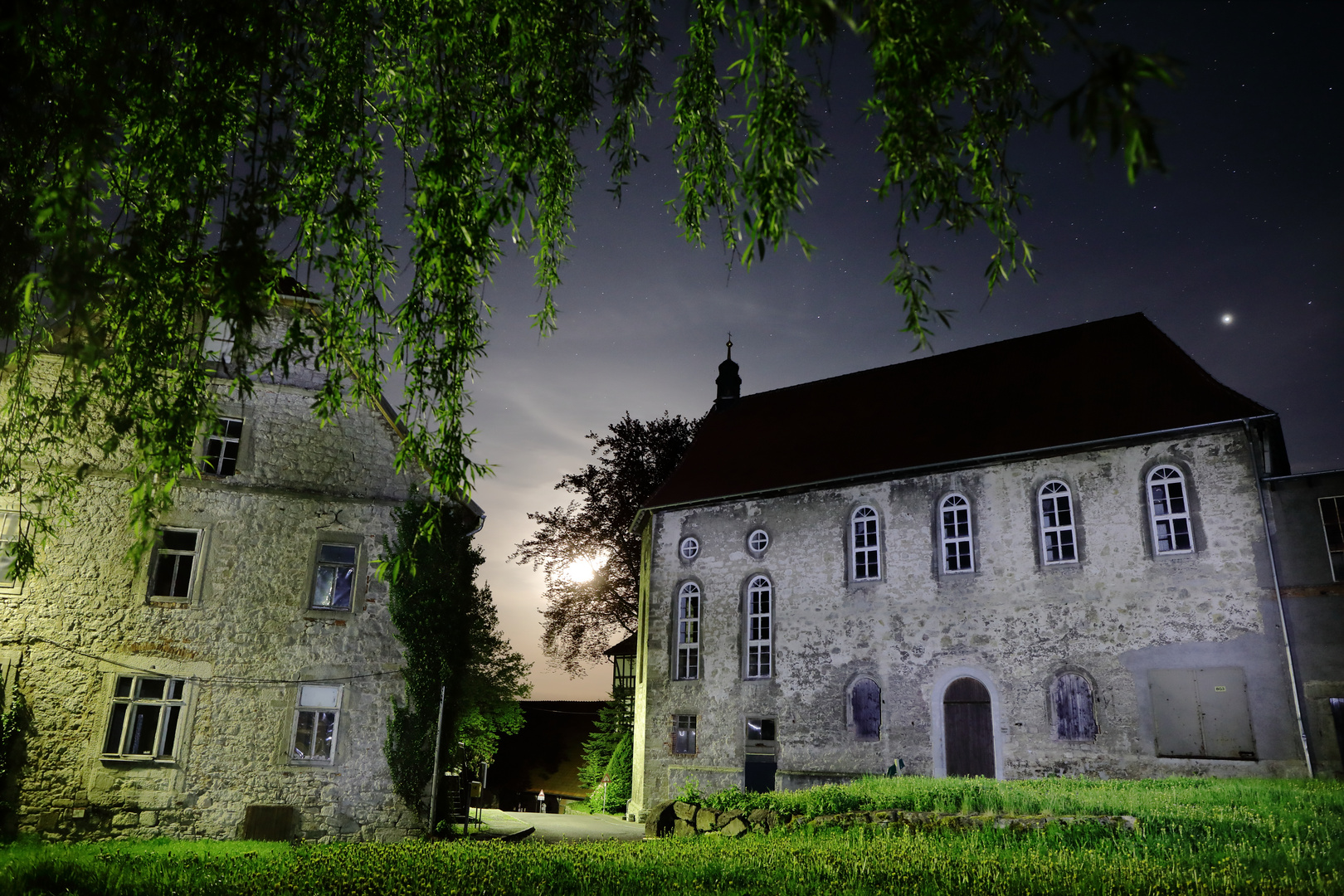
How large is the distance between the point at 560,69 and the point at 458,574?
13.8 meters

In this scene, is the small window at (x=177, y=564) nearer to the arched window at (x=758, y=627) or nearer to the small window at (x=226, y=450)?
the small window at (x=226, y=450)

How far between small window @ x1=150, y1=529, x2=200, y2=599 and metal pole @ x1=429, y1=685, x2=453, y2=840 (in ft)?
16.7

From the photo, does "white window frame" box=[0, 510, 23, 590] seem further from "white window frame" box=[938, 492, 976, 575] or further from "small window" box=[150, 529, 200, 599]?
"white window frame" box=[938, 492, 976, 575]

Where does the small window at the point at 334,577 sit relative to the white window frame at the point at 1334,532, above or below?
below

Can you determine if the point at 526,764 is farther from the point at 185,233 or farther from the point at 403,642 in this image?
the point at 185,233

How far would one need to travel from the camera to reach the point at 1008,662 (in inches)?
711

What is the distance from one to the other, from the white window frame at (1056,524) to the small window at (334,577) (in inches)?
579

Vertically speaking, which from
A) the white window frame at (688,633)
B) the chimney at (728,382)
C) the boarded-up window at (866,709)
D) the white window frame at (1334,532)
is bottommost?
the boarded-up window at (866,709)

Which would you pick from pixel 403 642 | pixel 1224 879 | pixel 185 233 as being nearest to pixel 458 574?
pixel 403 642

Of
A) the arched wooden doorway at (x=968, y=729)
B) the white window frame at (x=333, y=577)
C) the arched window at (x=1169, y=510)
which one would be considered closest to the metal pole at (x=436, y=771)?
the white window frame at (x=333, y=577)

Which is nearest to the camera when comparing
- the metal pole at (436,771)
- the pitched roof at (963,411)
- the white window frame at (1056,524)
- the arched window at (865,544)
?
the metal pole at (436,771)

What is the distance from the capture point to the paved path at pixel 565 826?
60.4ft

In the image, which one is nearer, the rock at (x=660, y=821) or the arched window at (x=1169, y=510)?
the rock at (x=660, y=821)

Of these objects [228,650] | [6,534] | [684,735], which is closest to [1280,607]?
[684,735]
